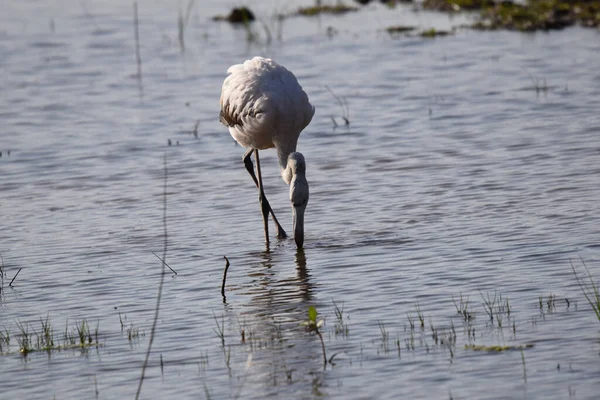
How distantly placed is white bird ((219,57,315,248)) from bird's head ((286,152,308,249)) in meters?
0.06

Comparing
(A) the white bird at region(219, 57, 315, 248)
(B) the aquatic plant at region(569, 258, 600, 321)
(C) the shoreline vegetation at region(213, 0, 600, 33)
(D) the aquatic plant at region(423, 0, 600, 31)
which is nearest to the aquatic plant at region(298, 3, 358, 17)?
(C) the shoreline vegetation at region(213, 0, 600, 33)

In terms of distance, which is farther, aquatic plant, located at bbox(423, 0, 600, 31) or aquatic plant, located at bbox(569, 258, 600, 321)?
aquatic plant, located at bbox(423, 0, 600, 31)

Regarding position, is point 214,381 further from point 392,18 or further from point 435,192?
point 392,18

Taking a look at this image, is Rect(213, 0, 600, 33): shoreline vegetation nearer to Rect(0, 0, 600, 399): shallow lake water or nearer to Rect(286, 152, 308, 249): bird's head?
Rect(0, 0, 600, 399): shallow lake water

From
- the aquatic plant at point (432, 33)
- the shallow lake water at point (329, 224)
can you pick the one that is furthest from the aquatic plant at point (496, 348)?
the aquatic plant at point (432, 33)

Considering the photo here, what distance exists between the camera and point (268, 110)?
9.84 metres

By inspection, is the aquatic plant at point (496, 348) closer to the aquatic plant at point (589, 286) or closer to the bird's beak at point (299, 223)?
the aquatic plant at point (589, 286)

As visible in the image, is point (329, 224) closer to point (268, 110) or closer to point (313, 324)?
point (268, 110)

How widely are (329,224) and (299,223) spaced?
1.09 m

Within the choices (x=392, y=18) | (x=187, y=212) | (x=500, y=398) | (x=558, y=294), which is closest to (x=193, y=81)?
(x=392, y=18)

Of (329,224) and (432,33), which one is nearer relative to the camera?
(329,224)

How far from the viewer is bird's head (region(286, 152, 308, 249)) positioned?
909 cm

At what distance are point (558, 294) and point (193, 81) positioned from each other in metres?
12.3

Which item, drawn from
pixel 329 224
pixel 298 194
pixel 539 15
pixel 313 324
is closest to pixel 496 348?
pixel 313 324
